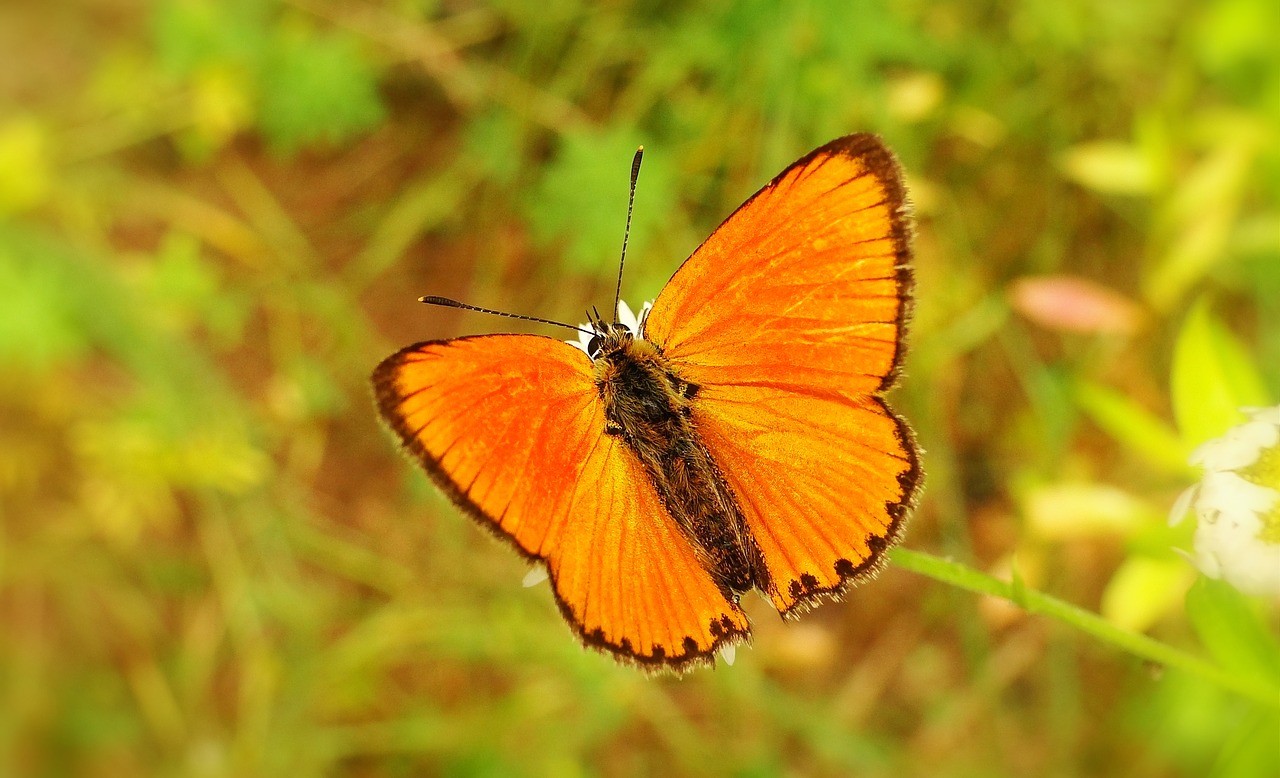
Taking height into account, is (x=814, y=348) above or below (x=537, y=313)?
below

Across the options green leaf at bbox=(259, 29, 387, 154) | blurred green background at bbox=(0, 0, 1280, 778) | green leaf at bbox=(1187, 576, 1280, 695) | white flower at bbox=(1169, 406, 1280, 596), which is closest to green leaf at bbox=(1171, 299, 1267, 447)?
white flower at bbox=(1169, 406, 1280, 596)

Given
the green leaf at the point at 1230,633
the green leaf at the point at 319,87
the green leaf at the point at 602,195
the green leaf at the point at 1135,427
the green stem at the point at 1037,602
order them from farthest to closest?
1. the green leaf at the point at 319,87
2. the green leaf at the point at 602,195
3. the green leaf at the point at 1135,427
4. the green leaf at the point at 1230,633
5. the green stem at the point at 1037,602

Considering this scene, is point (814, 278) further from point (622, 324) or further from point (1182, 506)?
point (1182, 506)

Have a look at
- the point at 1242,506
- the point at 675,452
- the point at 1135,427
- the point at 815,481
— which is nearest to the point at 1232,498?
the point at 1242,506

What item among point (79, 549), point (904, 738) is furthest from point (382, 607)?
point (904, 738)

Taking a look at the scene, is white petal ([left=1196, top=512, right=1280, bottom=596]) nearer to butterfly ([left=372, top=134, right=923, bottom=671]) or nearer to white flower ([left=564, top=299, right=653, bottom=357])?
butterfly ([left=372, top=134, right=923, bottom=671])

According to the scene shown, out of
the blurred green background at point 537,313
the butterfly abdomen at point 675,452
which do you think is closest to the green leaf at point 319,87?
the blurred green background at point 537,313

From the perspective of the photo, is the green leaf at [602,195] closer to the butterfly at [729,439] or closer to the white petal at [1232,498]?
the butterfly at [729,439]

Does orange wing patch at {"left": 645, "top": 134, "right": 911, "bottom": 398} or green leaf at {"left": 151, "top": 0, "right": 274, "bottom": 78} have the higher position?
green leaf at {"left": 151, "top": 0, "right": 274, "bottom": 78}
